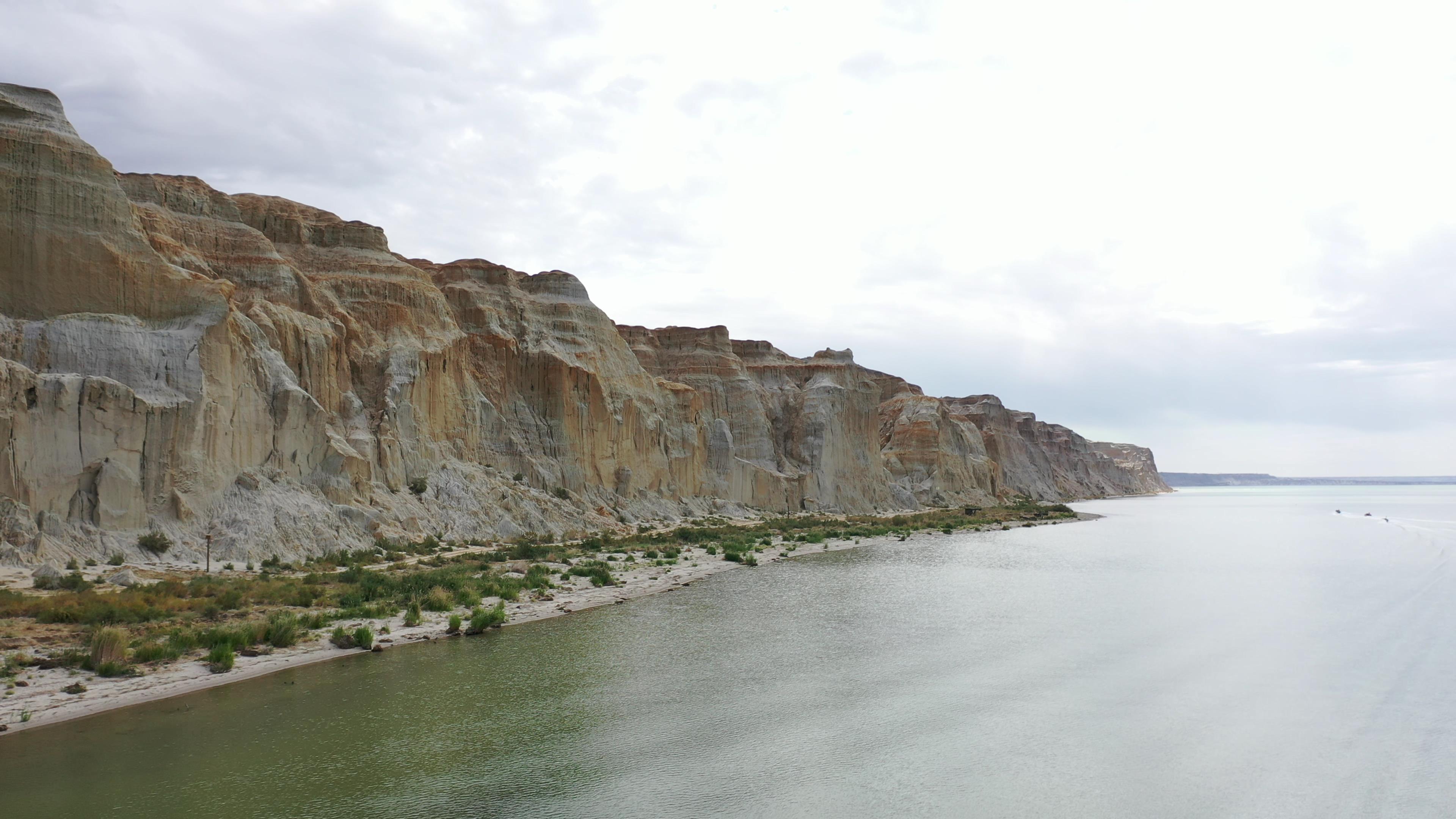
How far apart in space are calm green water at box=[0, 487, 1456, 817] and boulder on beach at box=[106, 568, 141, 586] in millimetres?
7398

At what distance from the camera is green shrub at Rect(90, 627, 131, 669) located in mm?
13516

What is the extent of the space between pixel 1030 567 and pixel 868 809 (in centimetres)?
2911

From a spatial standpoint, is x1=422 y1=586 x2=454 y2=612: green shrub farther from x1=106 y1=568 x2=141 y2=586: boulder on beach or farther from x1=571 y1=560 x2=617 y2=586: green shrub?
x1=106 y1=568 x2=141 y2=586: boulder on beach

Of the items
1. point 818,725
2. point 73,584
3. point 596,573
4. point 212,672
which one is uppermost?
point 73,584

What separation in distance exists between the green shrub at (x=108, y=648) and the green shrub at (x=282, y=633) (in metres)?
2.38

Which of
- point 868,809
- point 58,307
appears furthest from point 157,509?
point 868,809

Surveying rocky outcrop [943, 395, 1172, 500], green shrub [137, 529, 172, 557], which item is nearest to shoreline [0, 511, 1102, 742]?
green shrub [137, 529, 172, 557]

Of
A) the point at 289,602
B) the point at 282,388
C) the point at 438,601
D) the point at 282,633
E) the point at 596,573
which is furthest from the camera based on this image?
the point at 282,388

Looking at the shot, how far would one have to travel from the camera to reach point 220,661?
14.4 meters

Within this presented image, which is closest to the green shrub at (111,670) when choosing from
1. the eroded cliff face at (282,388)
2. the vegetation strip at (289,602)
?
the vegetation strip at (289,602)

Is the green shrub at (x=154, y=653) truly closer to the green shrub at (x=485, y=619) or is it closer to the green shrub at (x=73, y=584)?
the green shrub at (x=73, y=584)

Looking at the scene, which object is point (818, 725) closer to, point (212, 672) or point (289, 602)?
point (212, 672)

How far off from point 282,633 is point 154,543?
999cm

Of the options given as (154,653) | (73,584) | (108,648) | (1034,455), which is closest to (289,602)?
(73,584)
